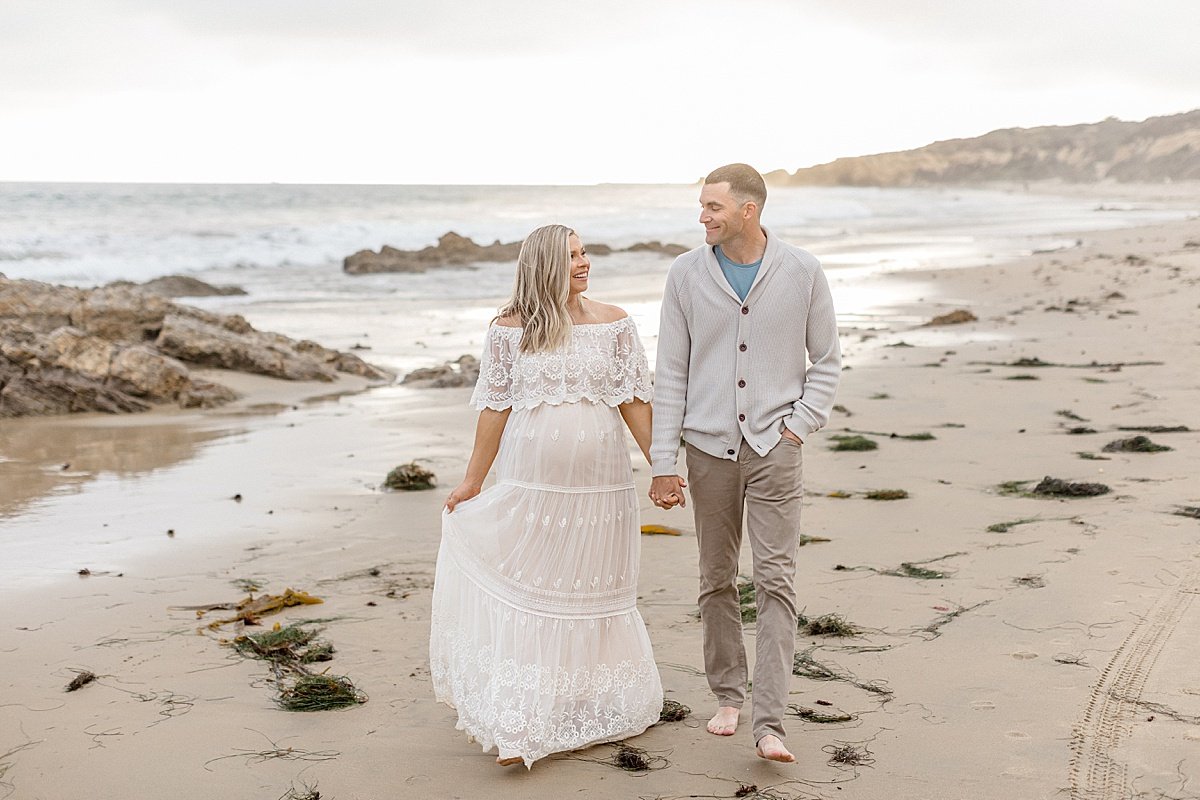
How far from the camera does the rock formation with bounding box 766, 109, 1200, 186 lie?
116 meters

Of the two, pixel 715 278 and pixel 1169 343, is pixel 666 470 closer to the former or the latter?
pixel 715 278

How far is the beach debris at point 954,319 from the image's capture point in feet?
52.9

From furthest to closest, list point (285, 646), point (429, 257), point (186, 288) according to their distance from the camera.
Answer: point (429, 257) < point (186, 288) < point (285, 646)

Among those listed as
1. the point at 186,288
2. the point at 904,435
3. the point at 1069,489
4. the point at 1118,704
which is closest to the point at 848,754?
the point at 1118,704

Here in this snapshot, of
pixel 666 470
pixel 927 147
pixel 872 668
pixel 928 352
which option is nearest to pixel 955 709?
pixel 872 668

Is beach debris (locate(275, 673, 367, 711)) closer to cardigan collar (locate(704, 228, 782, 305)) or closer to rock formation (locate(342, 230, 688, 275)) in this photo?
cardigan collar (locate(704, 228, 782, 305))

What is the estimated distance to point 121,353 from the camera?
38.2 feet

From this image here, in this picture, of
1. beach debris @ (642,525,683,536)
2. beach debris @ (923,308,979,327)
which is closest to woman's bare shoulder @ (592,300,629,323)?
beach debris @ (642,525,683,536)

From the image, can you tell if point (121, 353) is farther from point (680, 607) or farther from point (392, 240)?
point (392, 240)

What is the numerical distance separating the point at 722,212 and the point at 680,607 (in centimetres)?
231

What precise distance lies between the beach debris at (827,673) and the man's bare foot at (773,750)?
2.29 feet

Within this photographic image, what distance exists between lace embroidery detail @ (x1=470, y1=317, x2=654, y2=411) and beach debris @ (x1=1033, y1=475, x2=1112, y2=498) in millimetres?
3755

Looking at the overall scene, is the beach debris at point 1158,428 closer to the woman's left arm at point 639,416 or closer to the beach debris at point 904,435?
the beach debris at point 904,435

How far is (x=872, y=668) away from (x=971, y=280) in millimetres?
Answer: 19396
